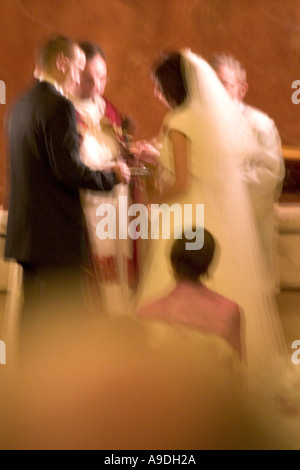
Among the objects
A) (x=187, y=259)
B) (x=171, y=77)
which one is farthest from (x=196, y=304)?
(x=171, y=77)

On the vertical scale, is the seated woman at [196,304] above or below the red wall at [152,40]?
below

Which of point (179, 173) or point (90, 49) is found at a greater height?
point (90, 49)

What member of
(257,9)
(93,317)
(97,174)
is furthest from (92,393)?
(257,9)

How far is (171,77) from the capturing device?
1236mm

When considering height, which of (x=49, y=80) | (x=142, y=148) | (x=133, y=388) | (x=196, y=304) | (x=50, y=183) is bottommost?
(x=133, y=388)

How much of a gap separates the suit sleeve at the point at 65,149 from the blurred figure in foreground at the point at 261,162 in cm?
40

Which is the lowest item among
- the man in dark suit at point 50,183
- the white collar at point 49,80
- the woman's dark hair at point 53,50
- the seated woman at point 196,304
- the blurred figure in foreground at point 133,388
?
the blurred figure in foreground at point 133,388

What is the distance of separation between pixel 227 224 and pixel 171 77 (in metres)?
0.41

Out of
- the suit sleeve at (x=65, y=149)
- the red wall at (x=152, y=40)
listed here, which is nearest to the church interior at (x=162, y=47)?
the red wall at (x=152, y=40)

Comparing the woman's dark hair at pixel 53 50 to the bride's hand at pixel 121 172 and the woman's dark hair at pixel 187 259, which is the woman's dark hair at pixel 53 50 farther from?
the woman's dark hair at pixel 187 259

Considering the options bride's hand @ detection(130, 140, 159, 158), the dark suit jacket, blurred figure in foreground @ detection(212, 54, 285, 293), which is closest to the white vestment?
blurred figure in foreground @ detection(212, 54, 285, 293)

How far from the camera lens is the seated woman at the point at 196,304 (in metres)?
1.25

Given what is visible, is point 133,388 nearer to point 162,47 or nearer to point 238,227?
point 238,227

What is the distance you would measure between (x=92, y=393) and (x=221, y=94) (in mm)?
853
